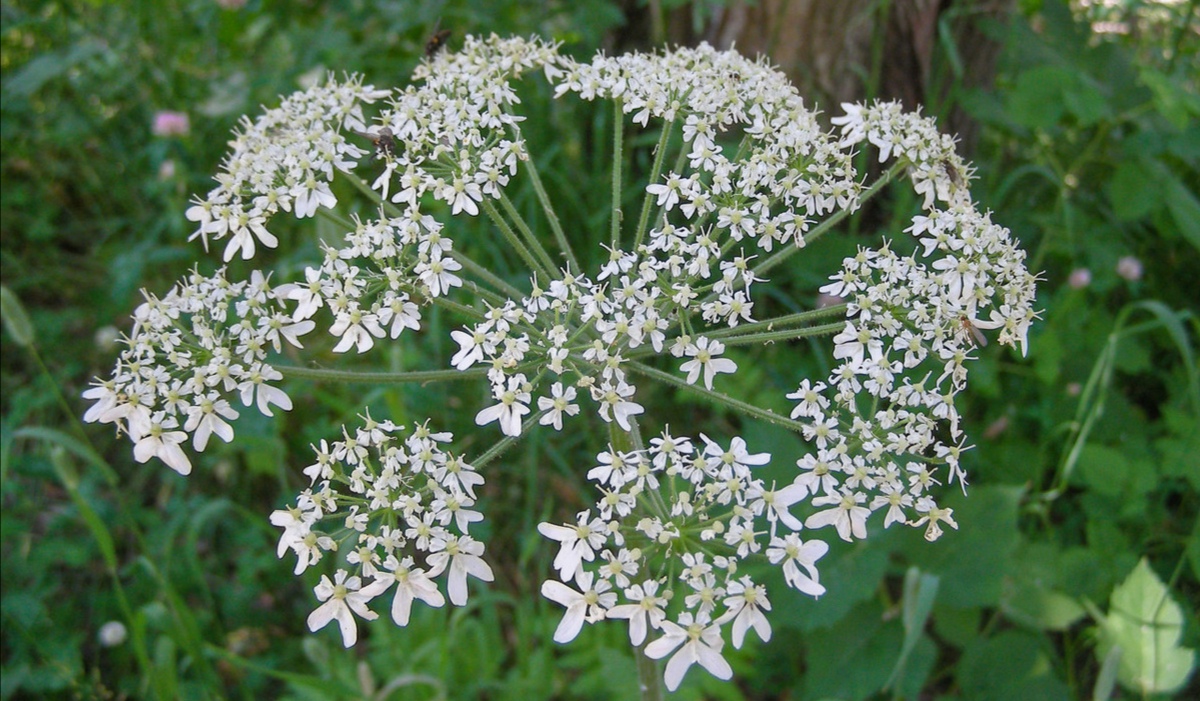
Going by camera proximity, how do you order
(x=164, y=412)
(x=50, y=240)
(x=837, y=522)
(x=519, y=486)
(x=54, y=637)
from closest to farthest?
(x=837, y=522), (x=164, y=412), (x=54, y=637), (x=519, y=486), (x=50, y=240)

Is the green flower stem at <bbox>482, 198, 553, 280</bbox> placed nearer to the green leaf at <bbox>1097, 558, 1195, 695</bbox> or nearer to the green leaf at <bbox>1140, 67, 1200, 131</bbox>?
the green leaf at <bbox>1097, 558, 1195, 695</bbox>

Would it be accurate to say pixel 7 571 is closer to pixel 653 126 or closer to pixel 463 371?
pixel 463 371

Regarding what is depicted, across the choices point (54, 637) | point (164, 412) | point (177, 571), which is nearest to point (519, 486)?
point (177, 571)

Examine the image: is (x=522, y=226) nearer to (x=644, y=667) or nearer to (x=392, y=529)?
(x=392, y=529)

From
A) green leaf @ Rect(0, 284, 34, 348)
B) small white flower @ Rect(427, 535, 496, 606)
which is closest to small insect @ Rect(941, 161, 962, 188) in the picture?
small white flower @ Rect(427, 535, 496, 606)

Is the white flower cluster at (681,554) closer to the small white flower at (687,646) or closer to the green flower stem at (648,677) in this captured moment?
the small white flower at (687,646)

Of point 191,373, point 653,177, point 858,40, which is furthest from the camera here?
point 858,40

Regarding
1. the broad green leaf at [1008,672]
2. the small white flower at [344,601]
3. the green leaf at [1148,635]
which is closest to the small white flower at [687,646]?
the small white flower at [344,601]

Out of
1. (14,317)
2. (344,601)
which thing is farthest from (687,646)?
(14,317)
